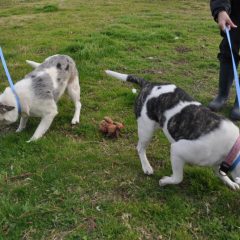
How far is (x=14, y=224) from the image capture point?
153 inches

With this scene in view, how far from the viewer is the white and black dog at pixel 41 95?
5.27 m

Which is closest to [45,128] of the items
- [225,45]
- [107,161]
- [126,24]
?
[107,161]

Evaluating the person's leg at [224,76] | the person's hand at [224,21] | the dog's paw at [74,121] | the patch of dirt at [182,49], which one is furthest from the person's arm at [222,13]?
the patch of dirt at [182,49]

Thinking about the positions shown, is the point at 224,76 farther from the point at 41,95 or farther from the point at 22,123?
the point at 22,123

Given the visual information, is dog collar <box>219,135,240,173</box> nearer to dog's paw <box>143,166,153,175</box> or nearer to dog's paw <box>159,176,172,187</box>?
dog's paw <box>159,176,172,187</box>

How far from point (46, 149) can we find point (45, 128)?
0.44m

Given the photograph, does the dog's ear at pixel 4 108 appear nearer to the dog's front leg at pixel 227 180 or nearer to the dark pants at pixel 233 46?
the dog's front leg at pixel 227 180

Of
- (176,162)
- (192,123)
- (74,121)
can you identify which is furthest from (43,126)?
(192,123)

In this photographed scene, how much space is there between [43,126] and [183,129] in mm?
2202

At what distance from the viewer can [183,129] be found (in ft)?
13.4

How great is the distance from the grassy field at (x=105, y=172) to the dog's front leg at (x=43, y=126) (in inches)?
3.8

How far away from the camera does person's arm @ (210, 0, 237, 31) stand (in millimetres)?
4805

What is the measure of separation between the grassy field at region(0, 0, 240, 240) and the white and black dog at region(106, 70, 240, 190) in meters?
0.30

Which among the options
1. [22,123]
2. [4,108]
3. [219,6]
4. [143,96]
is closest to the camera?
[143,96]
